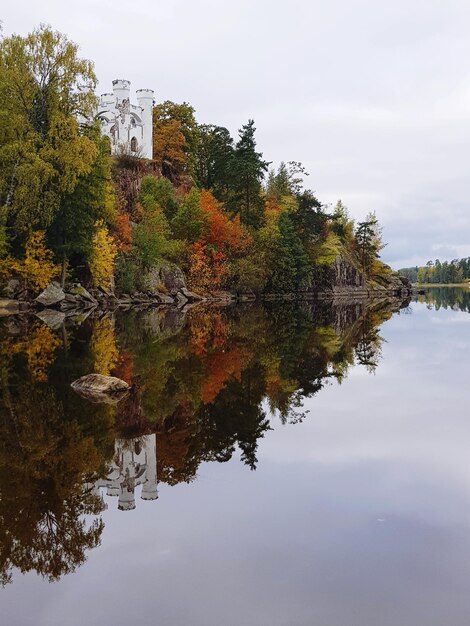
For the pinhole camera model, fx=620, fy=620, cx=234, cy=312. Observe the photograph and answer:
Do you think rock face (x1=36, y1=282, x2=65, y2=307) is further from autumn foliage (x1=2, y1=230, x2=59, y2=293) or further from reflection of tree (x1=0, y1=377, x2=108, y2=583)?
reflection of tree (x1=0, y1=377, x2=108, y2=583)

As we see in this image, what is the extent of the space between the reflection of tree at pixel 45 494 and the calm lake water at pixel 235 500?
25 mm

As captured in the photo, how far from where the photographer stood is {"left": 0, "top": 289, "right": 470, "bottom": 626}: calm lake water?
436 centimetres

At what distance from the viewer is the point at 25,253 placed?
117ft

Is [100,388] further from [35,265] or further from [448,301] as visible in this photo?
[448,301]

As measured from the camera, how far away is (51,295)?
36.5m

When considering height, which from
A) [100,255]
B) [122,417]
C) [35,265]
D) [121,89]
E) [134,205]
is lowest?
[122,417]

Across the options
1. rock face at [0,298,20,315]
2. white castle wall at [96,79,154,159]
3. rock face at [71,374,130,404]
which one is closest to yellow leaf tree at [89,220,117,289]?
rock face at [0,298,20,315]

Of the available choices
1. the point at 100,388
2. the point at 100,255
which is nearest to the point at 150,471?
the point at 100,388

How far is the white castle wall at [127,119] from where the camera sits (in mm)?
64188

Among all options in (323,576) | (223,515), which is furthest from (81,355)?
(323,576)

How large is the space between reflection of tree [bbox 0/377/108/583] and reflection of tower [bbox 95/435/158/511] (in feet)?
0.80

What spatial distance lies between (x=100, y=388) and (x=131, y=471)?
4457 mm

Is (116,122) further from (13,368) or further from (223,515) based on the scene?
(223,515)

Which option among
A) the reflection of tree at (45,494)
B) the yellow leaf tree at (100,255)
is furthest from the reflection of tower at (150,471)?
the yellow leaf tree at (100,255)
